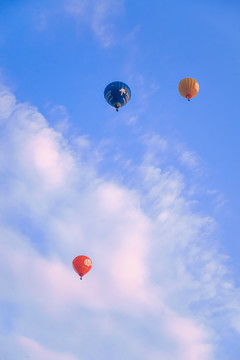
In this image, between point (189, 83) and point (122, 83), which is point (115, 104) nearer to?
point (122, 83)

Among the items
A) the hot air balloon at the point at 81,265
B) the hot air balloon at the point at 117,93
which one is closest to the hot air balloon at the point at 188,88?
the hot air balloon at the point at 117,93

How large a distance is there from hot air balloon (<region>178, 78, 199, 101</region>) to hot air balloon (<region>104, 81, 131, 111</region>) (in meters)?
5.38

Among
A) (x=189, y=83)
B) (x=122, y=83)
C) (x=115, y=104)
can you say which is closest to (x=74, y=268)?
(x=115, y=104)

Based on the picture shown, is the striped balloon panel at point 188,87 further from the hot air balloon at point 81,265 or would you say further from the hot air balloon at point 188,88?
the hot air balloon at point 81,265

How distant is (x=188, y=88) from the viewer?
3359cm

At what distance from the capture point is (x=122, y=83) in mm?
33250

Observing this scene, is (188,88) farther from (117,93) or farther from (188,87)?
(117,93)

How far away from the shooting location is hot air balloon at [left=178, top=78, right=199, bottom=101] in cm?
3362

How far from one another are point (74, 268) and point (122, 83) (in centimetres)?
1827

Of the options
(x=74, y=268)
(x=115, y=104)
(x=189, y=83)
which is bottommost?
(x=74, y=268)

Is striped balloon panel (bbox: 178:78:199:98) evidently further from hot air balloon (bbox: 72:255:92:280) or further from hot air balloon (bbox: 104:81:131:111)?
hot air balloon (bbox: 72:255:92:280)

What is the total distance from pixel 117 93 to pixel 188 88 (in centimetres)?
704

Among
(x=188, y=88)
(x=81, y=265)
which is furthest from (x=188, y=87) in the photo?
(x=81, y=265)

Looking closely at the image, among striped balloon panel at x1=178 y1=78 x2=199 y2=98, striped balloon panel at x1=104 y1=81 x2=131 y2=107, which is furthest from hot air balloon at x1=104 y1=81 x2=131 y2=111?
striped balloon panel at x1=178 y1=78 x2=199 y2=98
